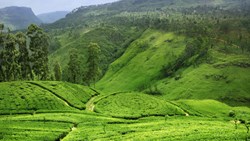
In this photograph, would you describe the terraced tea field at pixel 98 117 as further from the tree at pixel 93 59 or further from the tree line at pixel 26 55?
the tree at pixel 93 59

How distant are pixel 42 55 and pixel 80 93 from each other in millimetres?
33033

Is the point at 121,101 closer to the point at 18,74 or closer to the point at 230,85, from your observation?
the point at 18,74

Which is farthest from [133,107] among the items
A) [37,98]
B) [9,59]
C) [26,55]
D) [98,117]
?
[26,55]

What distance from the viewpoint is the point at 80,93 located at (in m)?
93.4

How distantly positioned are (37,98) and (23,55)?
38.4m

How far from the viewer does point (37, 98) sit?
79875 millimetres

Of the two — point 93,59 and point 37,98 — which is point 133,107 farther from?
point 93,59

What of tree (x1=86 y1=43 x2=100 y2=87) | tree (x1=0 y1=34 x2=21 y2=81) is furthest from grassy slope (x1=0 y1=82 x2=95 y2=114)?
tree (x1=86 y1=43 x2=100 y2=87)

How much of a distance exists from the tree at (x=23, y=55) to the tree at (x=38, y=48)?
216cm

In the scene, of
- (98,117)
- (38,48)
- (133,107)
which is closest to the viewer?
(98,117)

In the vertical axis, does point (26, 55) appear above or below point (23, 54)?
below

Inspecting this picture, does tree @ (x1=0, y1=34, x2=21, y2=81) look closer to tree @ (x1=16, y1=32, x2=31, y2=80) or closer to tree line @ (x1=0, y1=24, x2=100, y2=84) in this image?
tree line @ (x1=0, y1=24, x2=100, y2=84)

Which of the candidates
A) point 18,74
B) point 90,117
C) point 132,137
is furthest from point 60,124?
point 18,74

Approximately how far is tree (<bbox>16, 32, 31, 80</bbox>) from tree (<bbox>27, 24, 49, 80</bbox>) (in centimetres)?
216
